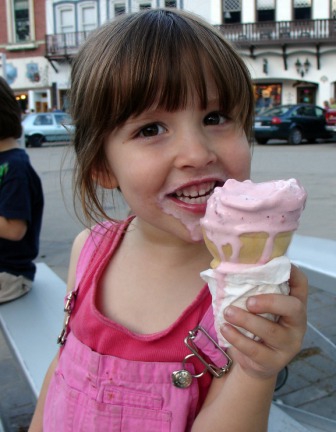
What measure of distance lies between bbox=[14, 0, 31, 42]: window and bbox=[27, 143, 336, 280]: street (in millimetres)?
15210

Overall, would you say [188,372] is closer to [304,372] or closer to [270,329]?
[270,329]

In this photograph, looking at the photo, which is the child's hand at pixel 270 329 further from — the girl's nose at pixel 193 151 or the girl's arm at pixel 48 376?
the girl's arm at pixel 48 376

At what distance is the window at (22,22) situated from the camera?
1128 inches

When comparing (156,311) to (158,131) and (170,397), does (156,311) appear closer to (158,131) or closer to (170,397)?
(170,397)

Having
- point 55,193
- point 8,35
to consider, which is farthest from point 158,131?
point 8,35

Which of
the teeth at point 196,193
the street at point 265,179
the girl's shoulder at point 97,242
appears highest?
the teeth at point 196,193

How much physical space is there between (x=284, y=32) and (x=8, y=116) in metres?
25.4

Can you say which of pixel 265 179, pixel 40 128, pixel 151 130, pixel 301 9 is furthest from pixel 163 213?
pixel 301 9

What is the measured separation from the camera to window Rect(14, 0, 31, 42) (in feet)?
94.0

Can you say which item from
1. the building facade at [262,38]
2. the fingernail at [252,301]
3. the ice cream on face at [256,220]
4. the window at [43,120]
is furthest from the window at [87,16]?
the fingernail at [252,301]

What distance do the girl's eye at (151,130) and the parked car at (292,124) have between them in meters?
16.1

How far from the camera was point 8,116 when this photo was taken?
2930 mm

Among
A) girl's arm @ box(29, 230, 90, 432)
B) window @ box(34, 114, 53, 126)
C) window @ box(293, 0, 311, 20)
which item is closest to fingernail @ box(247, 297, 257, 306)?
girl's arm @ box(29, 230, 90, 432)

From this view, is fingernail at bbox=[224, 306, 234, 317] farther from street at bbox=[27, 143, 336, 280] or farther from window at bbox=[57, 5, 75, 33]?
window at bbox=[57, 5, 75, 33]
